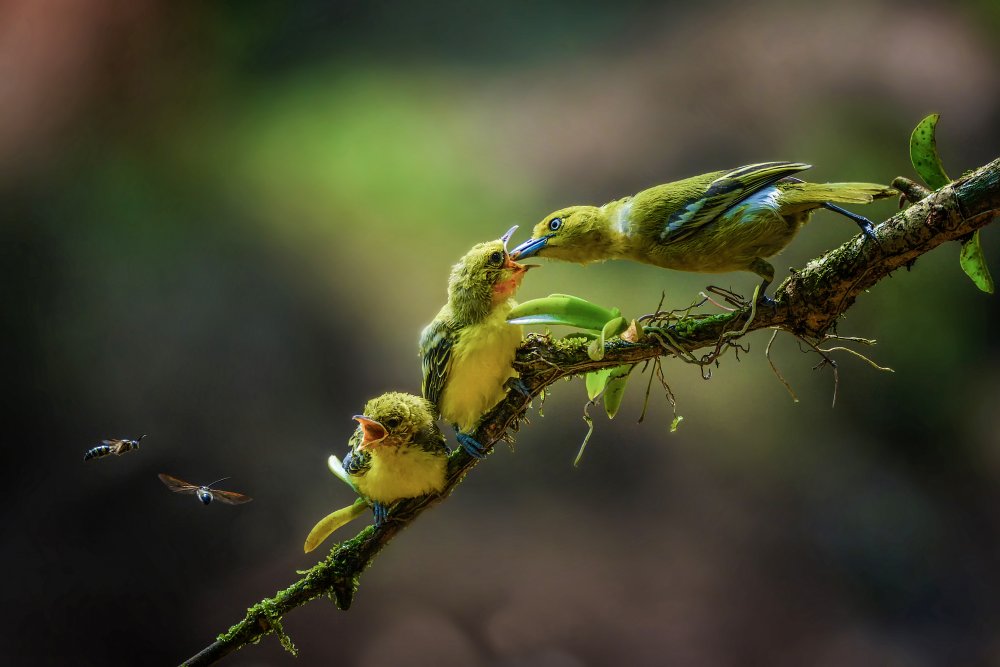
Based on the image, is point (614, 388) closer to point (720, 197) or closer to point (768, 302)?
point (768, 302)

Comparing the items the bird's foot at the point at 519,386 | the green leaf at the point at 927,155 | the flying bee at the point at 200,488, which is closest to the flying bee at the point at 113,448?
the flying bee at the point at 200,488

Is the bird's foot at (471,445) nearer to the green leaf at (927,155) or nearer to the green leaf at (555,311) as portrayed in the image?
the green leaf at (555,311)

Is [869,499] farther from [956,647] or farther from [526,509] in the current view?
[526,509]

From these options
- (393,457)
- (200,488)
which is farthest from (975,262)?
(200,488)

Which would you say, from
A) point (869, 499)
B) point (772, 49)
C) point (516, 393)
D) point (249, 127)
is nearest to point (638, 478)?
point (869, 499)

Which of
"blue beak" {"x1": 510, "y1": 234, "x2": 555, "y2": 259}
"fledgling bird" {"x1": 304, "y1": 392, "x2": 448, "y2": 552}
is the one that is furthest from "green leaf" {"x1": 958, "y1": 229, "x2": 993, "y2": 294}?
"fledgling bird" {"x1": 304, "y1": 392, "x2": 448, "y2": 552}
